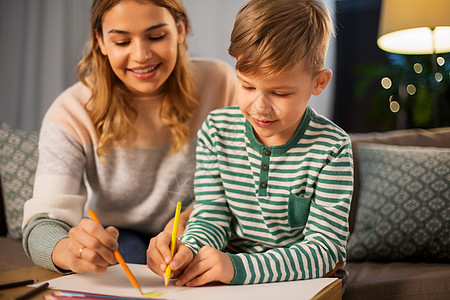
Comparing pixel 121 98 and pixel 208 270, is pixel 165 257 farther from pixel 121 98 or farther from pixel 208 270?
pixel 121 98

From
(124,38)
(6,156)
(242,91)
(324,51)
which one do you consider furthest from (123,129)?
(6,156)

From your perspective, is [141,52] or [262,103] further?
[141,52]

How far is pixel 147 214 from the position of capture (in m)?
1.37

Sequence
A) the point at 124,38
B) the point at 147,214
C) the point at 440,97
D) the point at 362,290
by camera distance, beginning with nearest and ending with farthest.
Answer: the point at 124,38 → the point at 362,290 → the point at 147,214 → the point at 440,97

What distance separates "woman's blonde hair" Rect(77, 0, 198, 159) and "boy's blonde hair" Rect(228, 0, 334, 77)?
14.6 inches

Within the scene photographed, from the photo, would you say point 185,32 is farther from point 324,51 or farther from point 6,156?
point 6,156

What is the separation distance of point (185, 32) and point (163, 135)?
0.29 m

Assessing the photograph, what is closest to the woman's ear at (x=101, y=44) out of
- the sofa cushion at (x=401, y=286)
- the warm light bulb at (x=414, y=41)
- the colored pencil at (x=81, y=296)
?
the colored pencil at (x=81, y=296)

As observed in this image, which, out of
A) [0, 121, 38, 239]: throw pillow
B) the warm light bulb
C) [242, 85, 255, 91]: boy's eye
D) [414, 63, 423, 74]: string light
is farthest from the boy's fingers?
[414, 63, 423, 74]: string light

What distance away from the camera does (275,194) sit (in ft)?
3.29

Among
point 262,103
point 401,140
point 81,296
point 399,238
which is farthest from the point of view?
point 401,140

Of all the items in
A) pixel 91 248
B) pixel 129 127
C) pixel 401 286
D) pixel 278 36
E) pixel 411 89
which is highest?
pixel 278 36

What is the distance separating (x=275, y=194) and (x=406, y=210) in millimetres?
640

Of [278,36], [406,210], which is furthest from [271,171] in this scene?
[406,210]
